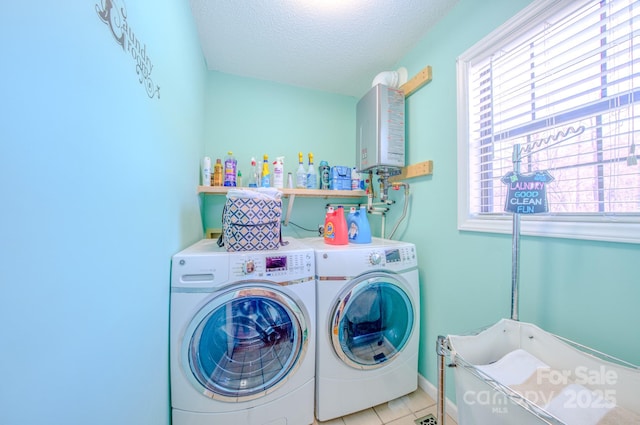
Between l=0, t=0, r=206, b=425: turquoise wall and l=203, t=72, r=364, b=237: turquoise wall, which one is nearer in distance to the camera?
l=0, t=0, r=206, b=425: turquoise wall

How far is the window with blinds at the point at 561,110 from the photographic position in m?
0.75

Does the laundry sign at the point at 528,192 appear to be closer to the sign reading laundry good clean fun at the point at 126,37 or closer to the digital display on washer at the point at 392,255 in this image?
the digital display on washer at the point at 392,255

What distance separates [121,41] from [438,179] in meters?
1.56

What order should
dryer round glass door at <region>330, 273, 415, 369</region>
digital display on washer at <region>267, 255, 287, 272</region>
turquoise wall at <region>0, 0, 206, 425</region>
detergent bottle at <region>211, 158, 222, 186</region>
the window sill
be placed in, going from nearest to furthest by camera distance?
turquoise wall at <region>0, 0, 206, 425</region> → the window sill → digital display on washer at <region>267, 255, 287, 272</region> → dryer round glass door at <region>330, 273, 415, 369</region> → detergent bottle at <region>211, 158, 222, 186</region>

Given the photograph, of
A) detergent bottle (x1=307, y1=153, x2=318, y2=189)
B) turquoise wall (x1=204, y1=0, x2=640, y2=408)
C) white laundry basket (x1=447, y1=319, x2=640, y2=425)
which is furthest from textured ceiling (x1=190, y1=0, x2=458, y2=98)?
white laundry basket (x1=447, y1=319, x2=640, y2=425)

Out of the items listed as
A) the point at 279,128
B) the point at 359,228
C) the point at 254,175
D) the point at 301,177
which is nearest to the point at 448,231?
the point at 359,228

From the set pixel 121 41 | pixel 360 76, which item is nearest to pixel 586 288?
pixel 121 41

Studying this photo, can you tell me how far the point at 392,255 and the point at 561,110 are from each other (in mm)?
977

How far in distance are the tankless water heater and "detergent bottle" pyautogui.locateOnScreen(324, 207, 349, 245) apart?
481 millimetres

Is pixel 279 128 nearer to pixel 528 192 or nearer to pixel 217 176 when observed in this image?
pixel 217 176

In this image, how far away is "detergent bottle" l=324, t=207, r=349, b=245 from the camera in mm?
1403

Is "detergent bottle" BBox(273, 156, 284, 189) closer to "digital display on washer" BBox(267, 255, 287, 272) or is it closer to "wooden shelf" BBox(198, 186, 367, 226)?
"wooden shelf" BBox(198, 186, 367, 226)

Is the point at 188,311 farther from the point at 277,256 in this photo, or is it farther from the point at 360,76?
the point at 360,76

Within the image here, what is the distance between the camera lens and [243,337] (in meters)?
1.13
